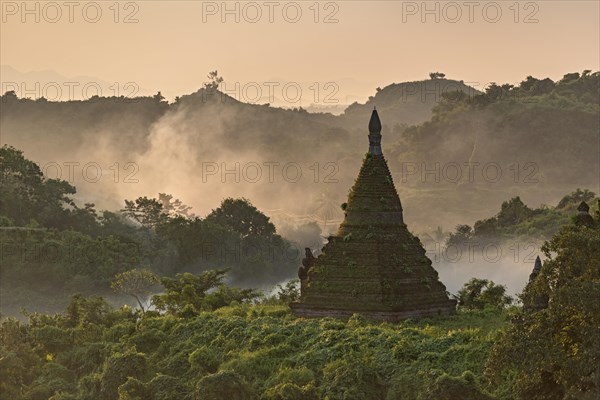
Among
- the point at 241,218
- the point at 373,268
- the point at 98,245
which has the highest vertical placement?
the point at 241,218

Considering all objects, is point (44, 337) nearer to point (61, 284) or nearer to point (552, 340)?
point (552, 340)

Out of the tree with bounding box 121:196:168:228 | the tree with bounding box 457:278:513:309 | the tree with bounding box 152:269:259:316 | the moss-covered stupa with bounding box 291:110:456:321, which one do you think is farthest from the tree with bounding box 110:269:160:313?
the tree with bounding box 121:196:168:228

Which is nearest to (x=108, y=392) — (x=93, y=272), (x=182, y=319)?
(x=182, y=319)

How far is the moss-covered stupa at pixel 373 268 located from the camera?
56500mm

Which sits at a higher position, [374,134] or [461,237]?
[374,134]

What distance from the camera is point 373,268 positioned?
57188mm

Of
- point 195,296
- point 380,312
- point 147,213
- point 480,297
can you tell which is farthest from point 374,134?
point 147,213

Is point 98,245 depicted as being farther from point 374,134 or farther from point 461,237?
point 374,134

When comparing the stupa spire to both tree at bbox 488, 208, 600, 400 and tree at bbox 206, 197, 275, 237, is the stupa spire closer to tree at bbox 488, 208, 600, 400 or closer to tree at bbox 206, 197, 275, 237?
tree at bbox 488, 208, 600, 400

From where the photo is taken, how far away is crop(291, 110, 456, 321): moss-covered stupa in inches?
2224

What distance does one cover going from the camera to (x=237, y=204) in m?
139

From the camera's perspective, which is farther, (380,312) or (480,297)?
(480,297)

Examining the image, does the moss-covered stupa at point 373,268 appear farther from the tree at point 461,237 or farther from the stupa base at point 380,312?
the tree at point 461,237

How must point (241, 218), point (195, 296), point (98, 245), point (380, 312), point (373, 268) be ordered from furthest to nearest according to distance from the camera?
1. point (241, 218)
2. point (98, 245)
3. point (195, 296)
4. point (373, 268)
5. point (380, 312)
